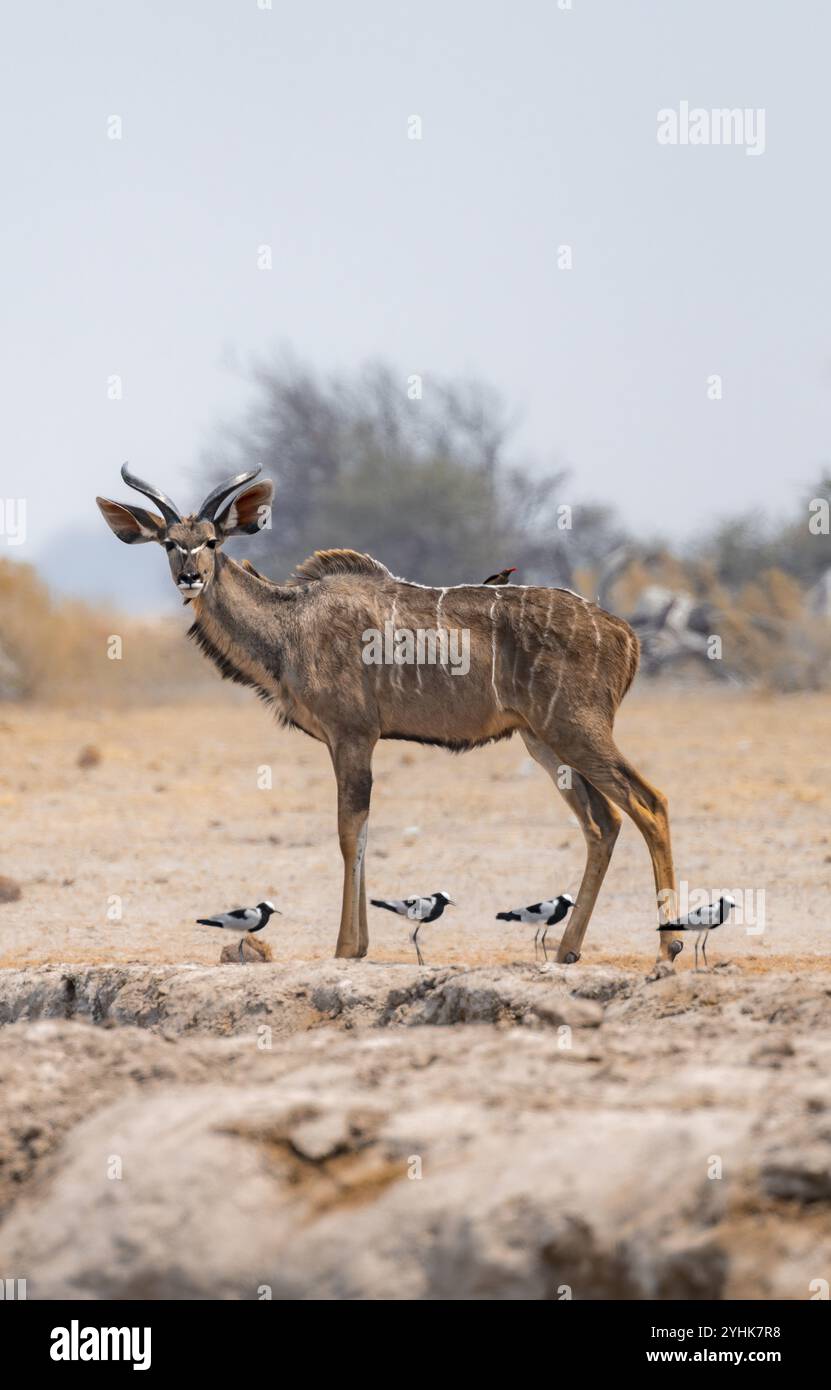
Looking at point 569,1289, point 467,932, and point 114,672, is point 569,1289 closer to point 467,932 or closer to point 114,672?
point 467,932

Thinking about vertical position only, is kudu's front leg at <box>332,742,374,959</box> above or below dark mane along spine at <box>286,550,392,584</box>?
below

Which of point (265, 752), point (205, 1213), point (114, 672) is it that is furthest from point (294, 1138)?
point (114, 672)

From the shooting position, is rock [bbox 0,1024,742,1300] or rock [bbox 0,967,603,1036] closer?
rock [bbox 0,1024,742,1300]

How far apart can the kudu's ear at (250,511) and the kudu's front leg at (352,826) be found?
122 cm

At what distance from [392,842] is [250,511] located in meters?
4.56

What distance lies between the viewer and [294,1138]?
13.5 feet

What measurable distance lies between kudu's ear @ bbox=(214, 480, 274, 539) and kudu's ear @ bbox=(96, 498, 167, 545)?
1.01 ft

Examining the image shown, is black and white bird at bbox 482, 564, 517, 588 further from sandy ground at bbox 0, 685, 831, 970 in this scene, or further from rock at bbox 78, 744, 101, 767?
rock at bbox 78, 744, 101, 767

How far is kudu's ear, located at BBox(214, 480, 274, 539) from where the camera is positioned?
8392 millimetres

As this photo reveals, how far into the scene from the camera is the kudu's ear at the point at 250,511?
839 centimetres

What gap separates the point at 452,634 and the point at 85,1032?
130 inches

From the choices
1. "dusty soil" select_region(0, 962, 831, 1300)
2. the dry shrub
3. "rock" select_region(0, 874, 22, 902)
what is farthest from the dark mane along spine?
the dry shrub

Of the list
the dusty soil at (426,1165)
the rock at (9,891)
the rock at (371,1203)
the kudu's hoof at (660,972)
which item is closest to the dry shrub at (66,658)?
the rock at (9,891)

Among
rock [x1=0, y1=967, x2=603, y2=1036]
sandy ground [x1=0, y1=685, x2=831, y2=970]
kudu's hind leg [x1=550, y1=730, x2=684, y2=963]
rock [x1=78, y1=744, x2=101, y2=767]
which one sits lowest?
sandy ground [x1=0, y1=685, x2=831, y2=970]
